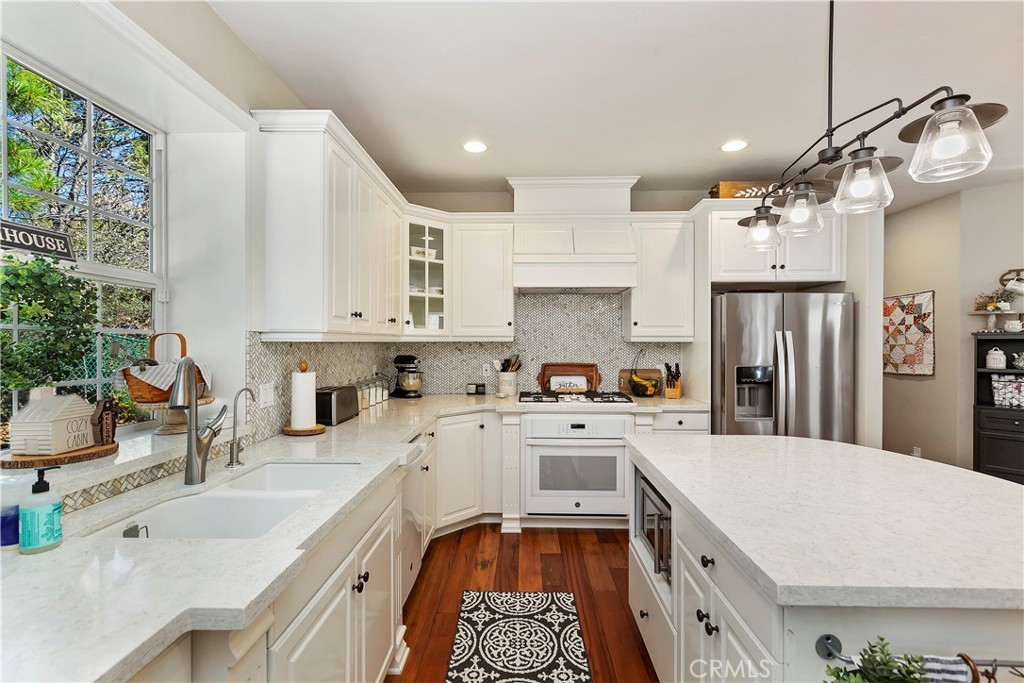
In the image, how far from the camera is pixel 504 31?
173cm

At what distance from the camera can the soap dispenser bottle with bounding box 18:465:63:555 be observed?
0.89 meters

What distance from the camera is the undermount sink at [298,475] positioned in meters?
1.58

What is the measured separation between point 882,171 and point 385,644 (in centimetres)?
237

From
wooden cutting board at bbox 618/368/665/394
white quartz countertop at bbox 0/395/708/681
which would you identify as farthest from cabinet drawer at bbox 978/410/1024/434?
white quartz countertop at bbox 0/395/708/681

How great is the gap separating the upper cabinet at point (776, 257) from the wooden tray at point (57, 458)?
3.33m

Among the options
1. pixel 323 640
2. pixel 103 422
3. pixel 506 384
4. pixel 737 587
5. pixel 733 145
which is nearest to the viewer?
pixel 737 587

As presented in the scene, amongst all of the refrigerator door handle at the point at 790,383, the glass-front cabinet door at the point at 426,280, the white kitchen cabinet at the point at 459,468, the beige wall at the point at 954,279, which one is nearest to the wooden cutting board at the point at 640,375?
the refrigerator door handle at the point at 790,383

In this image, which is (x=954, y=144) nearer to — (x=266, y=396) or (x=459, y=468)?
(x=266, y=396)

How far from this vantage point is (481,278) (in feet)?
Answer: 10.9

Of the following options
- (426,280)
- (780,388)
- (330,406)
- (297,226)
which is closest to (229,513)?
(330,406)

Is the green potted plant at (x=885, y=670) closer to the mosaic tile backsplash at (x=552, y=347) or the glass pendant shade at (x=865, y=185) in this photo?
the glass pendant shade at (x=865, y=185)

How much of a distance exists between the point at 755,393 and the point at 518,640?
86.6 inches

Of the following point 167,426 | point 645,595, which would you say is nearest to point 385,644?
point 645,595

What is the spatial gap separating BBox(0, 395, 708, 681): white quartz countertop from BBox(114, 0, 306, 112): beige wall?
141 centimetres
